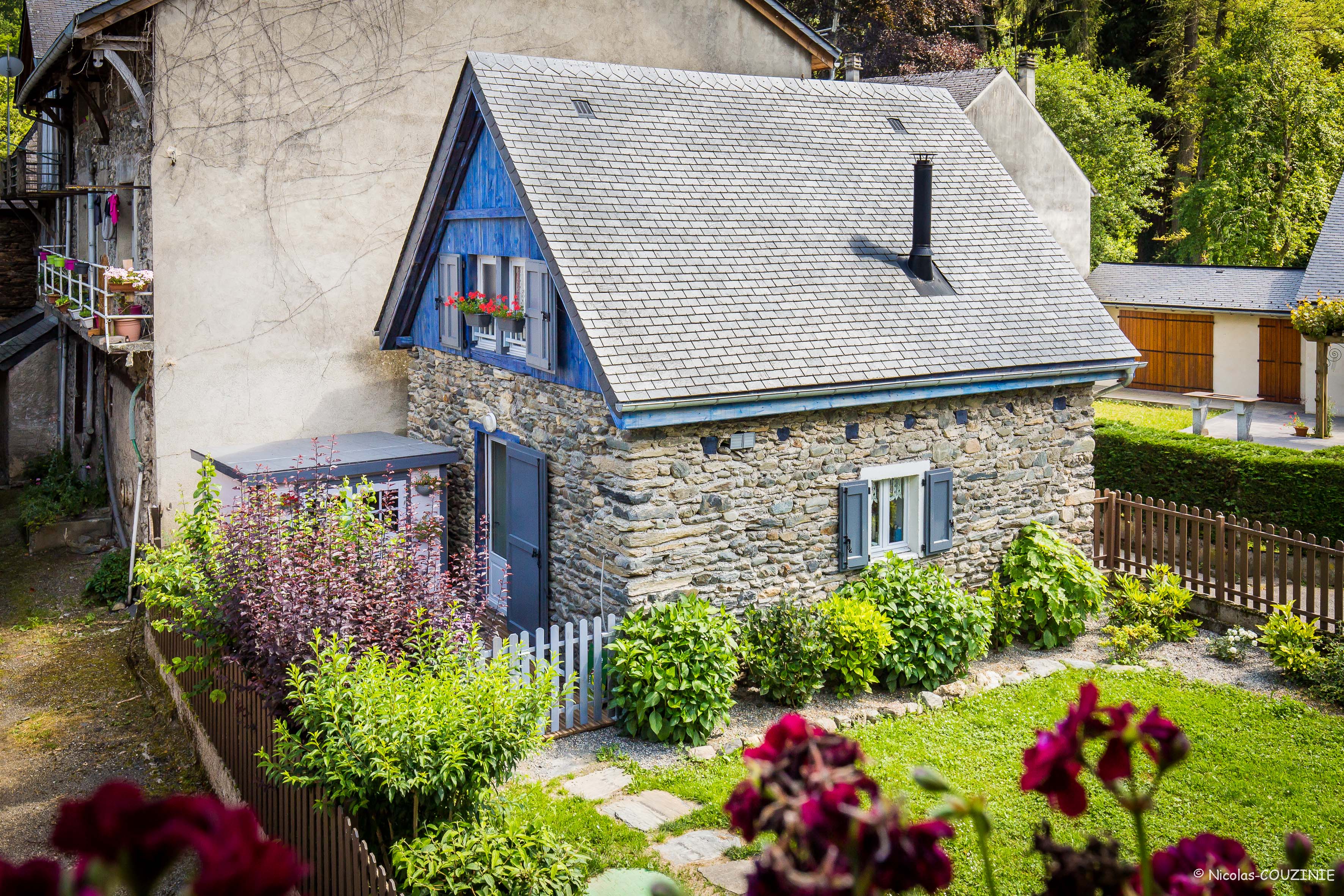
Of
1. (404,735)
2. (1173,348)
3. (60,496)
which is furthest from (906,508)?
(1173,348)

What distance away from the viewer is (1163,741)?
2496 mm

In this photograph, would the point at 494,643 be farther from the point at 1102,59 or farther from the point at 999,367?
the point at 1102,59

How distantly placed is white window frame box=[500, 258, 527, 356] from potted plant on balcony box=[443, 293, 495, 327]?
29 cm

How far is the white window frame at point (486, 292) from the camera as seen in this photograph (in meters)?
13.4

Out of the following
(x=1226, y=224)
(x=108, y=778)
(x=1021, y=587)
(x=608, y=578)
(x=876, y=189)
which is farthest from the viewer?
(x=1226, y=224)

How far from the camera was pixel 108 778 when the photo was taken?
10359mm

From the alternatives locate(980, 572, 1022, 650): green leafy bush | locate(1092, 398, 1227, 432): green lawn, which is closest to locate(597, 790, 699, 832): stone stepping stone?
locate(980, 572, 1022, 650): green leafy bush

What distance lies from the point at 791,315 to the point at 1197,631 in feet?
20.1

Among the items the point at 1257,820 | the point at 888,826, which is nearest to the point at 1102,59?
the point at 1257,820

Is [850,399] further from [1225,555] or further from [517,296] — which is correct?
[1225,555]

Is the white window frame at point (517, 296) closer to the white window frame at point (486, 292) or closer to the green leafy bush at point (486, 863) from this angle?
the white window frame at point (486, 292)

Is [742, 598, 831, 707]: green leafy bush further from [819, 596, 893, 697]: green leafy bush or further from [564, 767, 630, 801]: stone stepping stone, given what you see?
[564, 767, 630, 801]: stone stepping stone

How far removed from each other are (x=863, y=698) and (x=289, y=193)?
990cm

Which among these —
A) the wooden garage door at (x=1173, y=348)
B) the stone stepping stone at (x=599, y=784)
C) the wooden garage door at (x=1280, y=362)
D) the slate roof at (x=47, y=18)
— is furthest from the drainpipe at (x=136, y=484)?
the wooden garage door at (x=1280, y=362)
